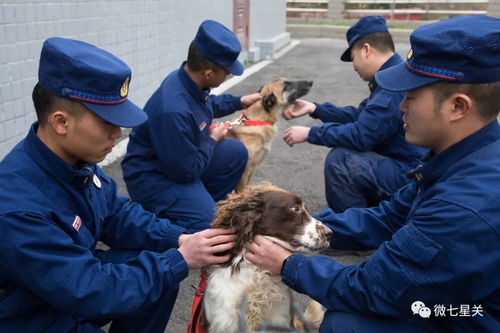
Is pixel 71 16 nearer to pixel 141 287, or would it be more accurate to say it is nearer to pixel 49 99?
pixel 49 99

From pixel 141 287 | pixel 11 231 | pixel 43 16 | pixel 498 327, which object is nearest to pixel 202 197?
pixel 141 287

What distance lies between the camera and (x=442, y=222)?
1874 millimetres

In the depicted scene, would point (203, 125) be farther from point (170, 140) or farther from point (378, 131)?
point (378, 131)

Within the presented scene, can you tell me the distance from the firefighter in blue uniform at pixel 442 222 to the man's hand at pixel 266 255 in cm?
6

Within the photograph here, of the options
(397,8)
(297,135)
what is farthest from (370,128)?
(397,8)

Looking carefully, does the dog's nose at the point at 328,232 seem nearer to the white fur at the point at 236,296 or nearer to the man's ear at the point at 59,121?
the white fur at the point at 236,296

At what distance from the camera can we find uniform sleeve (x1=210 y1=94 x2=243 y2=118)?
5.07 metres

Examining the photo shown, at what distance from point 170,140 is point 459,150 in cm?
215

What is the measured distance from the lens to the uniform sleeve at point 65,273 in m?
1.84

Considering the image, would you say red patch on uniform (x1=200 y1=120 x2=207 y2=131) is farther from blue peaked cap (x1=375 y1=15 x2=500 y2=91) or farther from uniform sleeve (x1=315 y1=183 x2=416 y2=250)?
blue peaked cap (x1=375 y1=15 x2=500 y2=91)

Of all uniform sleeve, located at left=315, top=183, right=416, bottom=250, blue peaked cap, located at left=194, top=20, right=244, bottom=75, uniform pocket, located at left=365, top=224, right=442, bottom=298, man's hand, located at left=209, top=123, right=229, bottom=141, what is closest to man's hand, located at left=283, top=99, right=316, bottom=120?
man's hand, located at left=209, top=123, right=229, bottom=141

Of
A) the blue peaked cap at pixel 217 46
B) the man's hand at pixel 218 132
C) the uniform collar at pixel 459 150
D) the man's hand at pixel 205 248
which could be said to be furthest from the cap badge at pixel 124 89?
the man's hand at pixel 218 132

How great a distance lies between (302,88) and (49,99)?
168 inches

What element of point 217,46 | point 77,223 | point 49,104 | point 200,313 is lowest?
point 200,313
